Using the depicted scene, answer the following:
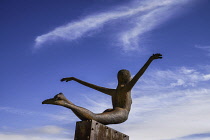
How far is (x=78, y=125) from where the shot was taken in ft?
14.1

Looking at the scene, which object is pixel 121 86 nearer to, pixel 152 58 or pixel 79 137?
pixel 152 58

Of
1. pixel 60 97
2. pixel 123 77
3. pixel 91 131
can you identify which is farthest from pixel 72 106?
pixel 123 77

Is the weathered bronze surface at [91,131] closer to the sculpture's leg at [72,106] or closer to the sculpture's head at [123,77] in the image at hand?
the sculpture's leg at [72,106]

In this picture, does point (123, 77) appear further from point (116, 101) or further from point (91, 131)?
point (91, 131)

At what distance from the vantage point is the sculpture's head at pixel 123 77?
5.77m

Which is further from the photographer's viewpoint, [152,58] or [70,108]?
[152,58]

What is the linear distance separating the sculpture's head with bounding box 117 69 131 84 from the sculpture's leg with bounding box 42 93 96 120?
158cm

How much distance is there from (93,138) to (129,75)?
7.20ft

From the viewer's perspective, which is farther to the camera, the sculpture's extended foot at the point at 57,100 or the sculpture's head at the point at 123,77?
the sculpture's head at the point at 123,77

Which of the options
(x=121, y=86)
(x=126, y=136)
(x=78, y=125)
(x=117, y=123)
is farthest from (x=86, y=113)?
(x=121, y=86)

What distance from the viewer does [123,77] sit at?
5.77 m

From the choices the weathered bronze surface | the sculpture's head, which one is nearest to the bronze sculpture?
the sculpture's head

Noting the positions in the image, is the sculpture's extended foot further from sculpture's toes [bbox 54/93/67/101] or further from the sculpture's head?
the sculpture's head

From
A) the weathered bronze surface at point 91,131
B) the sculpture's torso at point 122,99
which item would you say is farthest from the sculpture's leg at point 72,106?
the sculpture's torso at point 122,99
